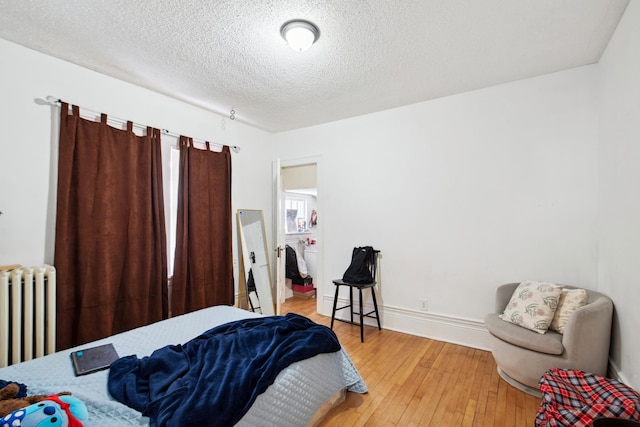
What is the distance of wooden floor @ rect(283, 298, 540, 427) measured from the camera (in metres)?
1.88

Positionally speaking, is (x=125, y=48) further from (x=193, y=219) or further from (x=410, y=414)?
(x=410, y=414)

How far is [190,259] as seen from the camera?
310 centimetres

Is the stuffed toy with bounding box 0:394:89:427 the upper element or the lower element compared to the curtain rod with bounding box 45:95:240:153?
lower

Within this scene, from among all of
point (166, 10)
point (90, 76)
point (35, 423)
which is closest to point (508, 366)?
point (35, 423)

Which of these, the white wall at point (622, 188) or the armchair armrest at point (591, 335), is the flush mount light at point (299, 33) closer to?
the white wall at point (622, 188)

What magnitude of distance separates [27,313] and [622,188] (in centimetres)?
407

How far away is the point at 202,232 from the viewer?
10.6ft

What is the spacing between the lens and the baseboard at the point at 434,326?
2.88m

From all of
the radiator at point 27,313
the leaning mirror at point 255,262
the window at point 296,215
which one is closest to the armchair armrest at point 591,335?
the leaning mirror at point 255,262

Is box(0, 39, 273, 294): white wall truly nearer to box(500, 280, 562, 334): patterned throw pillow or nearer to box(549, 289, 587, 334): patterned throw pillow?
box(500, 280, 562, 334): patterned throw pillow

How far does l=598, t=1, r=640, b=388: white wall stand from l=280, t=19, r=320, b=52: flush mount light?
187 centimetres

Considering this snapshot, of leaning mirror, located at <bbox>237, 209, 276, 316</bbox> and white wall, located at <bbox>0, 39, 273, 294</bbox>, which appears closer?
white wall, located at <bbox>0, 39, 273, 294</bbox>

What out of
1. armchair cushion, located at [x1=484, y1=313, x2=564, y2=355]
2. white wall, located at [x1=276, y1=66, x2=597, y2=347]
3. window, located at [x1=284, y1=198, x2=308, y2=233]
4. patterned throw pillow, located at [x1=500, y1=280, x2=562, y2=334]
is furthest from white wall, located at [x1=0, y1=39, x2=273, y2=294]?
patterned throw pillow, located at [x1=500, y1=280, x2=562, y2=334]

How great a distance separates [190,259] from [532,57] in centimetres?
362
